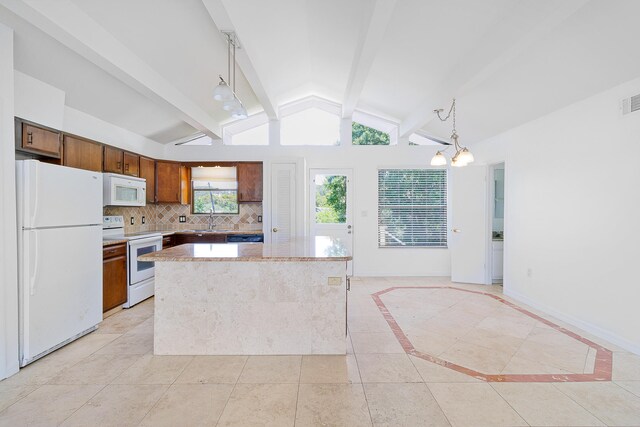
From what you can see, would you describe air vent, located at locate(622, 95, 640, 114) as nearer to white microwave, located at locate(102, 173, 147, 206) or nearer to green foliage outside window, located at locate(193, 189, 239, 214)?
green foliage outside window, located at locate(193, 189, 239, 214)

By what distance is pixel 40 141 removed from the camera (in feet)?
9.48

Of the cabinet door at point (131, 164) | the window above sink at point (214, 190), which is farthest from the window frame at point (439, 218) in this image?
the cabinet door at point (131, 164)

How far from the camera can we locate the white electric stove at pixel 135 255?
3.69 m

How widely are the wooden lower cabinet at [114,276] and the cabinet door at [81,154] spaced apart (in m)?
1.02

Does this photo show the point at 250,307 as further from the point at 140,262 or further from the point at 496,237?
the point at 496,237

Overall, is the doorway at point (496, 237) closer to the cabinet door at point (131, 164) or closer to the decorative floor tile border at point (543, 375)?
the decorative floor tile border at point (543, 375)

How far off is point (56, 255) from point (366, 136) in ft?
15.4

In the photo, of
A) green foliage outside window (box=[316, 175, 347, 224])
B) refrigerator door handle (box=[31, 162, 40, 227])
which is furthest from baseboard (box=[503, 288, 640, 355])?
refrigerator door handle (box=[31, 162, 40, 227])

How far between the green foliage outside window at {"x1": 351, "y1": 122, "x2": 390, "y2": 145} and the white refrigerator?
3982 millimetres

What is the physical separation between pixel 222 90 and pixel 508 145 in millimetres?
3913

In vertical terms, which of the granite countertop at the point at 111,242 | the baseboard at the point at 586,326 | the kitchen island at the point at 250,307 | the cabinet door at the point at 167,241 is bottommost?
the baseboard at the point at 586,326

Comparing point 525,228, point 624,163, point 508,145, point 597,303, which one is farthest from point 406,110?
point 597,303

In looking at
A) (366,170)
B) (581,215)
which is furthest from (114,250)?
(581,215)

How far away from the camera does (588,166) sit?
Result: 9.84 feet
